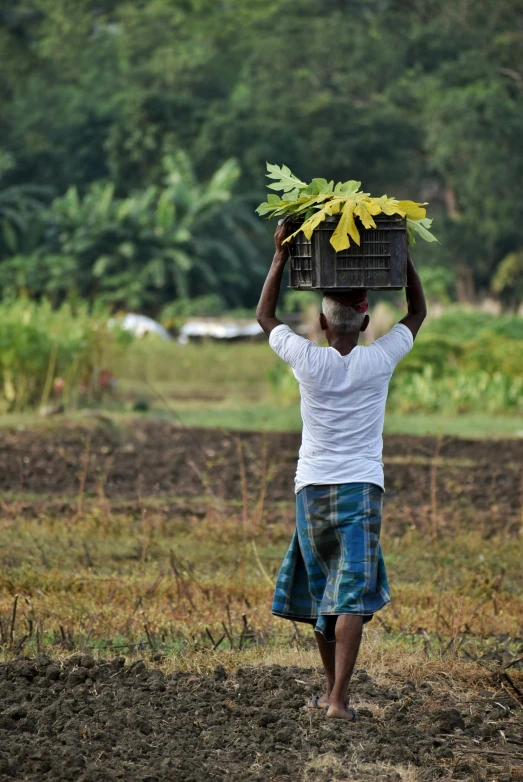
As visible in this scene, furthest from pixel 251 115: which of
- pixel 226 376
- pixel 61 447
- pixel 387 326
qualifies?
pixel 61 447

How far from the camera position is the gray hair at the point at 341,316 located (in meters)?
4.50

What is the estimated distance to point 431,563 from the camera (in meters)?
7.72

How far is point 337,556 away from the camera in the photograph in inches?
175

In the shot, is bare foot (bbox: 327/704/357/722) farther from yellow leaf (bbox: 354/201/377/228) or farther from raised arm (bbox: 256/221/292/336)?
yellow leaf (bbox: 354/201/377/228)

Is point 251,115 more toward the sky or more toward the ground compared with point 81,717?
more toward the sky

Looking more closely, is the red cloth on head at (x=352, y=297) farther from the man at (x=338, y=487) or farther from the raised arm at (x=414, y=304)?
the raised arm at (x=414, y=304)

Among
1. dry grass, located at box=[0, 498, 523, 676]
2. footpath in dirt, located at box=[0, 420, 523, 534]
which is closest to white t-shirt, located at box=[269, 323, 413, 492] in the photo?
dry grass, located at box=[0, 498, 523, 676]

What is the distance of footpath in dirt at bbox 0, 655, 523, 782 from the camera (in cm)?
391

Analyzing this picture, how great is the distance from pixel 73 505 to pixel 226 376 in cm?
1477

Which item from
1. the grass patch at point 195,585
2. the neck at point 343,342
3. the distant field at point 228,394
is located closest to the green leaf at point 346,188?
the neck at point 343,342

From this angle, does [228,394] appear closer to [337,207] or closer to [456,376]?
[456,376]

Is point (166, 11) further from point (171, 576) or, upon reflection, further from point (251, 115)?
point (171, 576)

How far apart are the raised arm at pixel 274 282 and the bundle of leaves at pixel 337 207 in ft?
0.14

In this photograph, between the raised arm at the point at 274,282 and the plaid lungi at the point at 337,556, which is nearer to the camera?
the plaid lungi at the point at 337,556
